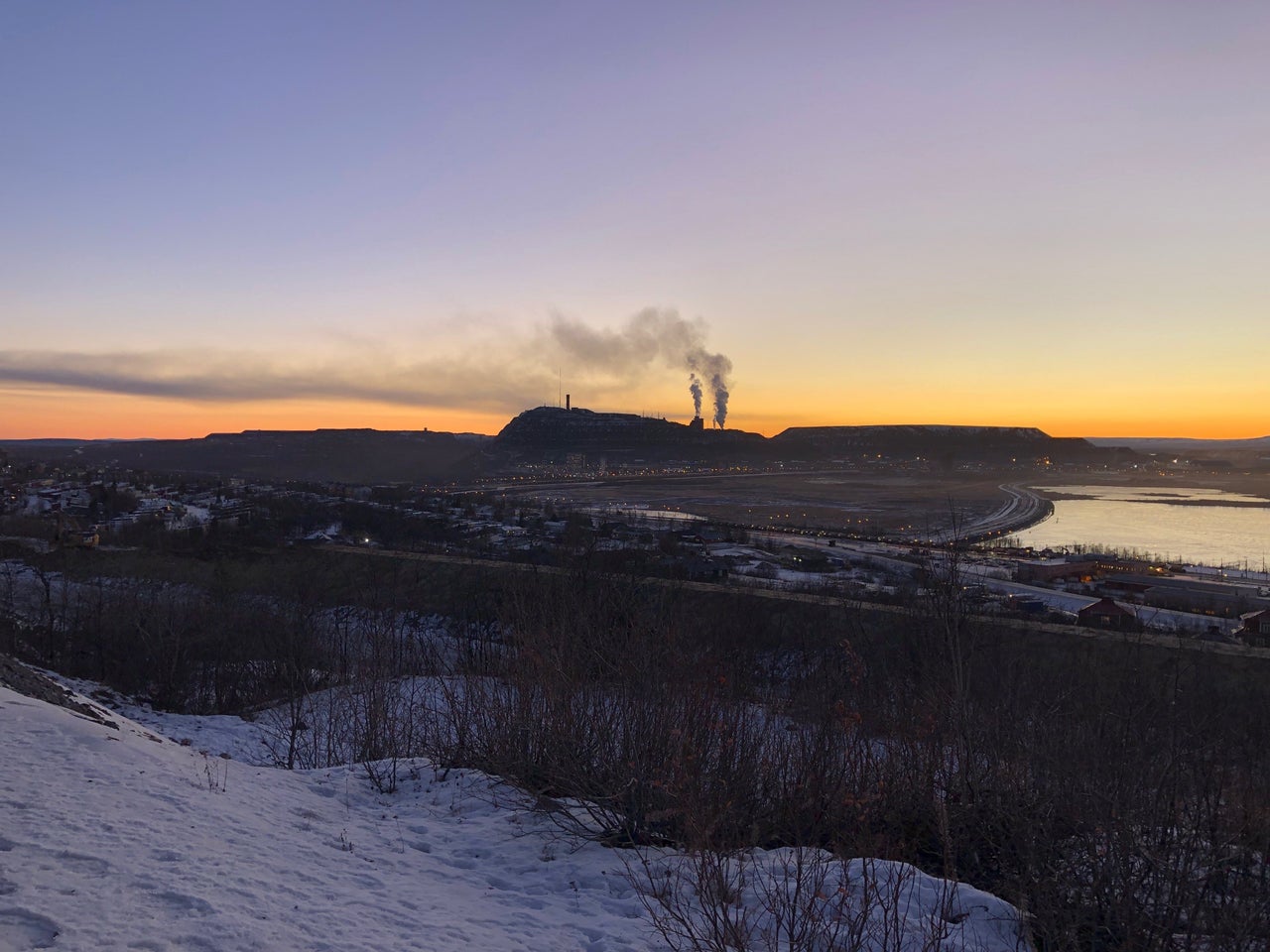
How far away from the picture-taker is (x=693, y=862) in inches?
191

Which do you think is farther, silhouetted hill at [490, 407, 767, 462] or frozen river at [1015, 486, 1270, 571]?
silhouetted hill at [490, 407, 767, 462]

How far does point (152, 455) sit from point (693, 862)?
17379 centimetres

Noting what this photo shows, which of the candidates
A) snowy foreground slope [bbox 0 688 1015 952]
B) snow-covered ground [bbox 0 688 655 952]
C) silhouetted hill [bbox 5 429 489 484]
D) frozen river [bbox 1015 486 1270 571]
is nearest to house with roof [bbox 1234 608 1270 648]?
frozen river [bbox 1015 486 1270 571]

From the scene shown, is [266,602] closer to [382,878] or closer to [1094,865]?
[382,878]

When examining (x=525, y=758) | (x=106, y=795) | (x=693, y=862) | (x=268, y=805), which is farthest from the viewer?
(x=525, y=758)

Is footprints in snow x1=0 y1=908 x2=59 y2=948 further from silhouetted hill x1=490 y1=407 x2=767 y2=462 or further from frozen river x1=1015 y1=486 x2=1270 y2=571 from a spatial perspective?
silhouetted hill x1=490 y1=407 x2=767 y2=462

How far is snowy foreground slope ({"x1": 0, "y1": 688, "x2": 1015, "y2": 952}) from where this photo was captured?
3.91 meters

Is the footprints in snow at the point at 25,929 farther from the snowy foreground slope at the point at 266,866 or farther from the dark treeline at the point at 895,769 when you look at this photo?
the dark treeline at the point at 895,769

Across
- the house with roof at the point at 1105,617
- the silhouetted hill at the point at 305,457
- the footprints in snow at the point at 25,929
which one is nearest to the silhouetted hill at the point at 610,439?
the silhouetted hill at the point at 305,457

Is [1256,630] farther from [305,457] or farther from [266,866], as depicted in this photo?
[305,457]

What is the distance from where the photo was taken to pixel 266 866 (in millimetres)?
4828

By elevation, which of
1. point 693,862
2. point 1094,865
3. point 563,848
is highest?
point 1094,865

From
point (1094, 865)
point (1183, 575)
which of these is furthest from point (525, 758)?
point (1183, 575)

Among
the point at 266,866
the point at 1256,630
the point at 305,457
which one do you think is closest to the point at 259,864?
the point at 266,866
